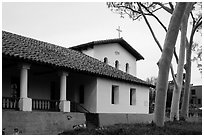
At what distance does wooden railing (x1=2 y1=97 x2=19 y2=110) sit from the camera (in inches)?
571

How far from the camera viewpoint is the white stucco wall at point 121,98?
19.3m

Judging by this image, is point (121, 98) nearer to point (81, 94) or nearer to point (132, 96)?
point (132, 96)

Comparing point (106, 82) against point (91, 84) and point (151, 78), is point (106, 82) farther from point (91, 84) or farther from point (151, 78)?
point (151, 78)

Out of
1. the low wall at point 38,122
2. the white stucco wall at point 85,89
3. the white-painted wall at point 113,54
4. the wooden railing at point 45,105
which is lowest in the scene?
the low wall at point 38,122

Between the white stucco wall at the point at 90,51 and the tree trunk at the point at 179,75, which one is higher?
the white stucco wall at the point at 90,51

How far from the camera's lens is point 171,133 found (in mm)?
12742

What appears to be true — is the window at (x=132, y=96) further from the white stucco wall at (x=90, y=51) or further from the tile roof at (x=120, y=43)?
the tile roof at (x=120, y=43)

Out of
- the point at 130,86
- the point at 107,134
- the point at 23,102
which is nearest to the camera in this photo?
the point at 107,134

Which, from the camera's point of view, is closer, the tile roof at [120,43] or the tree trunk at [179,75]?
the tree trunk at [179,75]

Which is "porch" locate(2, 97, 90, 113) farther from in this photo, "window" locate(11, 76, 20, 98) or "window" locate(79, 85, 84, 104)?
"window" locate(11, 76, 20, 98)

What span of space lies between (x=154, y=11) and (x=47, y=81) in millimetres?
7587

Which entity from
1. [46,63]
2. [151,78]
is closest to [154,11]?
[46,63]

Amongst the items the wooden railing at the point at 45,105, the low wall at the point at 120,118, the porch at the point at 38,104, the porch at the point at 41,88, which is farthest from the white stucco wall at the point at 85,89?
the wooden railing at the point at 45,105

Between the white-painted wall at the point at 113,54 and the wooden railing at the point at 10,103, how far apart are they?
43.9 ft
